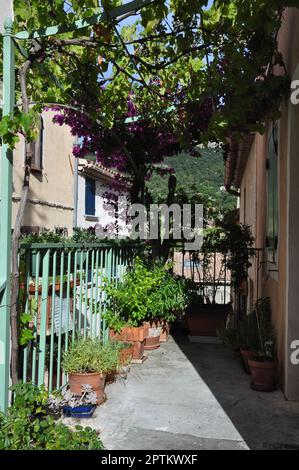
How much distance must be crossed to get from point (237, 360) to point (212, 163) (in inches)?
832

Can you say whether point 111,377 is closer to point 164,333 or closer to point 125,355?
point 125,355

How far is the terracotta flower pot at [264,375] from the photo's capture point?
4.39 meters

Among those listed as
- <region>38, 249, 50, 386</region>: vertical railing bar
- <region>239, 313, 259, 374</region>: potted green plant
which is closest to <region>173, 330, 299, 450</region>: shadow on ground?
<region>239, 313, 259, 374</region>: potted green plant

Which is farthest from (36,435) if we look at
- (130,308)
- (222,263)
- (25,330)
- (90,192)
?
(90,192)

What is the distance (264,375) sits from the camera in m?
4.39

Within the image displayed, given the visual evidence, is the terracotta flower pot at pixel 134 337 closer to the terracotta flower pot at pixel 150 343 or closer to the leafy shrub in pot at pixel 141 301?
the leafy shrub in pot at pixel 141 301

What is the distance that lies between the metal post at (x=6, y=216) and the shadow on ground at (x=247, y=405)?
1.77 meters

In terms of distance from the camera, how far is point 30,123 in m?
2.83

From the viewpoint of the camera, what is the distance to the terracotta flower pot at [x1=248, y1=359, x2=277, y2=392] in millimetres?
4391

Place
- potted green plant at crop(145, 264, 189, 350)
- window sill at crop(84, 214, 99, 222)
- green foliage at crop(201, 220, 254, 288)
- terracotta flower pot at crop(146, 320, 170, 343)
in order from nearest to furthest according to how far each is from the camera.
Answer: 1. potted green plant at crop(145, 264, 189, 350)
2. terracotta flower pot at crop(146, 320, 170, 343)
3. green foliage at crop(201, 220, 254, 288)
4. window sill at crop(84, 214, 99, 222)

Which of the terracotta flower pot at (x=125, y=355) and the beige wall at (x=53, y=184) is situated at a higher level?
the beige wall at (x=53, y=184)

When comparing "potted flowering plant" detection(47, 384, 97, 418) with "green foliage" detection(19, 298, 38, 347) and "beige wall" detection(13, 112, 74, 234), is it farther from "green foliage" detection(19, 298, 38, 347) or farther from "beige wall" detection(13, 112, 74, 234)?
"beige wall" detection(13, 112, 74, 234)

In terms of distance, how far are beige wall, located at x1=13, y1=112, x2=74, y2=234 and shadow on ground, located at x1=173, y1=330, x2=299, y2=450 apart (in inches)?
278

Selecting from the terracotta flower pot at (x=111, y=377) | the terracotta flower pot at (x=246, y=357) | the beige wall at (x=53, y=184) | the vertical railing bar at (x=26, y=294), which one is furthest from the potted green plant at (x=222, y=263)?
the beige wall at (x=53, y=184)
